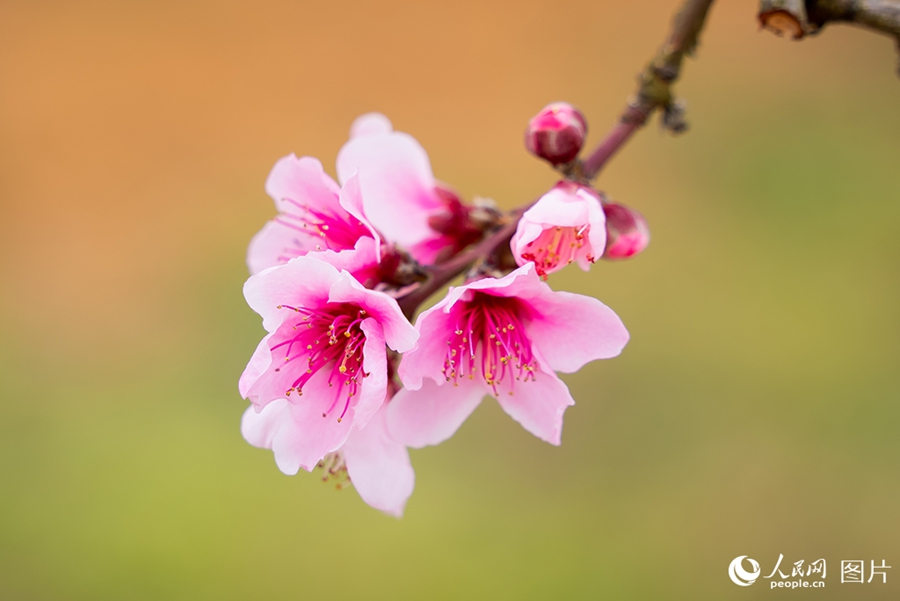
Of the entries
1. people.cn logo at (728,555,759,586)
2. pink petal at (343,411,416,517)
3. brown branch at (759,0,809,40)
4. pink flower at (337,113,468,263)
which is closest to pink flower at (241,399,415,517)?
pink petal at (343,411,416,517)

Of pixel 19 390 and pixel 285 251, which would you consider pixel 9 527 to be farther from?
pixel 285 251

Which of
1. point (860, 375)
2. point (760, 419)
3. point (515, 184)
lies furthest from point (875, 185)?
point (515, 184)

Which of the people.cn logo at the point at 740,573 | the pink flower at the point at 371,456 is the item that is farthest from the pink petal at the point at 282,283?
the people.cn logo at the point at 740,573

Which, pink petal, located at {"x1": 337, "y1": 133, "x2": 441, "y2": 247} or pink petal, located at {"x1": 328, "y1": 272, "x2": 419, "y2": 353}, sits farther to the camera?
pink petal, located at {"x1": 337, "y1": 133, "x2": 441, "y2": 247}

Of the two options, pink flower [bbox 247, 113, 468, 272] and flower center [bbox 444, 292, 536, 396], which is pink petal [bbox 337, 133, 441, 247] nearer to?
pink flower [bbox 247, 113, 468, 272]

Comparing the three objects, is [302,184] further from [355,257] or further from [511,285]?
[511,285]

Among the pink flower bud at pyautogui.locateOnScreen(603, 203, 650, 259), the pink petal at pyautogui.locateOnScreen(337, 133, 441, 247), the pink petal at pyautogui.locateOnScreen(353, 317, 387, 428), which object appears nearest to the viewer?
the pink petal at pyautogui.locateOnScreen(353, 317, 387, 428)

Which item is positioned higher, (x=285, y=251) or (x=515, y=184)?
(x=515, y=184)
